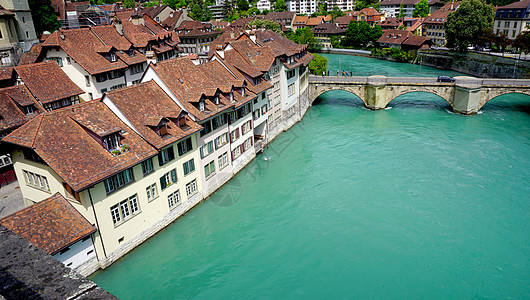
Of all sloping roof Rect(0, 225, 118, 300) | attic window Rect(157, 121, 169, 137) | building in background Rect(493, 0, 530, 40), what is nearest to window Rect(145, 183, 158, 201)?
attic window Rect(157, 121, 169, 137)

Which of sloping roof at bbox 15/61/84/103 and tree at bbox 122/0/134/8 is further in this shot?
tree at bbox 122/0/134/8

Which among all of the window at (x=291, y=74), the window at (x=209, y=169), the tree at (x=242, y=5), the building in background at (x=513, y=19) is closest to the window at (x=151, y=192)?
the window at (x=209, y=169)

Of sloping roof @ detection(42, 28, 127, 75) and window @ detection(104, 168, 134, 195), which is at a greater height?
sloping roof @ detection(42, 28, 127, 75)

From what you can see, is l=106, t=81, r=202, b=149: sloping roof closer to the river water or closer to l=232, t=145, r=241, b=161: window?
the river water

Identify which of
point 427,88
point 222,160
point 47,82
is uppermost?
point 47,82

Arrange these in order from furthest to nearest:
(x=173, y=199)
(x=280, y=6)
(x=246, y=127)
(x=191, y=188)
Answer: (x=280, y=6) < (x=246, y=127) < (x=191, y=188) < (x=173, y=199)

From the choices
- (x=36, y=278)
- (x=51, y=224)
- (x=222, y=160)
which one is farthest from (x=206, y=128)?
(x=36, y=278)

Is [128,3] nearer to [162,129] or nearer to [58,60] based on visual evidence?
[58,60]
